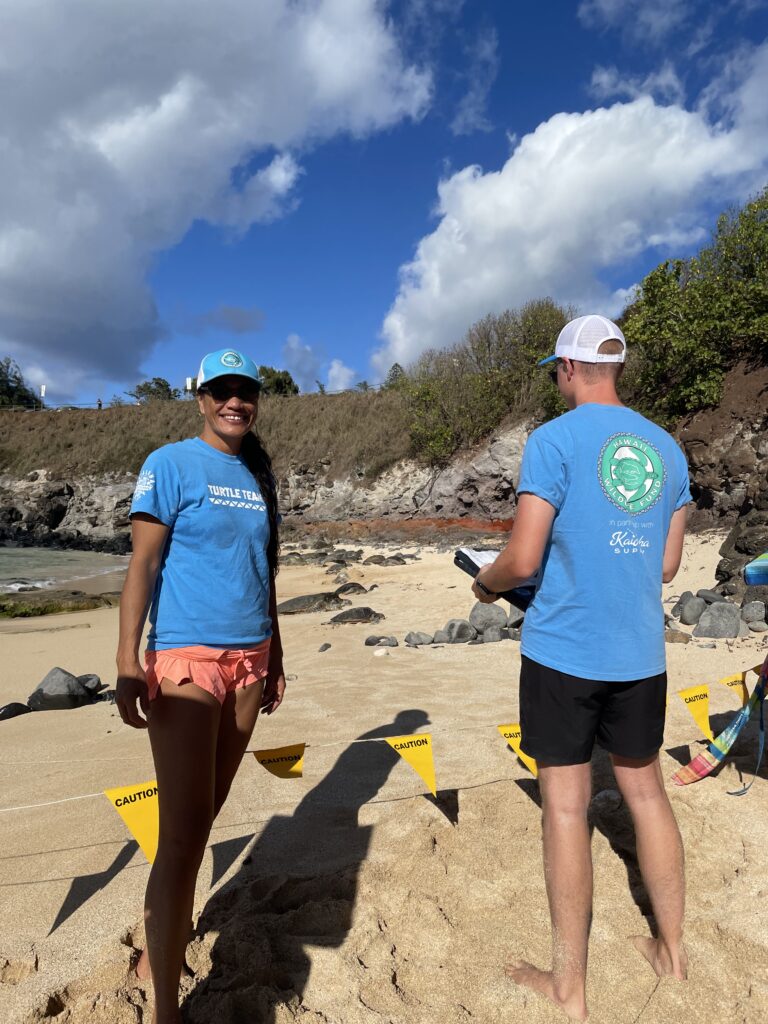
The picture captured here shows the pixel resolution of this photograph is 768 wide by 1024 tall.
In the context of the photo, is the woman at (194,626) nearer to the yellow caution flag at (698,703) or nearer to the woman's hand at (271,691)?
the woman's hand at (271,691)

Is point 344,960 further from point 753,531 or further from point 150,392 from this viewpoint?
point 150,392

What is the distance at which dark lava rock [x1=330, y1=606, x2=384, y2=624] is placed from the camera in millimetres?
8547

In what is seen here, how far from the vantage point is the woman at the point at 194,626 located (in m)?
1.76

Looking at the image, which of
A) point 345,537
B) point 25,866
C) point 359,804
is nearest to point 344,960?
point 359,804

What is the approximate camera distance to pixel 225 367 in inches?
81.7

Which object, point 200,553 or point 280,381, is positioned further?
point 280,381

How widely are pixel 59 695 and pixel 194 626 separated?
14.4 feet

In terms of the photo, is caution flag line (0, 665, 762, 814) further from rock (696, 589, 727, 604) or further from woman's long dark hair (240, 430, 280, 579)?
rock (696, 589, 727, 604)

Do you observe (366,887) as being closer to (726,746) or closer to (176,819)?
(176,819)

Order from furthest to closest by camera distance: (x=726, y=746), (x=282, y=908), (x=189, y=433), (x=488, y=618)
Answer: (x=189, y=433) < (x=488, y=618) < (x=726, y=746) < (x=282, y=908)

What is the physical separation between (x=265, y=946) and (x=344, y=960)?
0.91 feet

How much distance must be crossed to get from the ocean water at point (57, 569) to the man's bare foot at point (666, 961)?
1656 cm

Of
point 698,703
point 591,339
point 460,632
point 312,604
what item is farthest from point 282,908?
point 312,604

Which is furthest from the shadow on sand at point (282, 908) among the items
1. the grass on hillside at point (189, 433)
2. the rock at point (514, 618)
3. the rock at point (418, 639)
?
the grass on hillside at point (189, 433)
